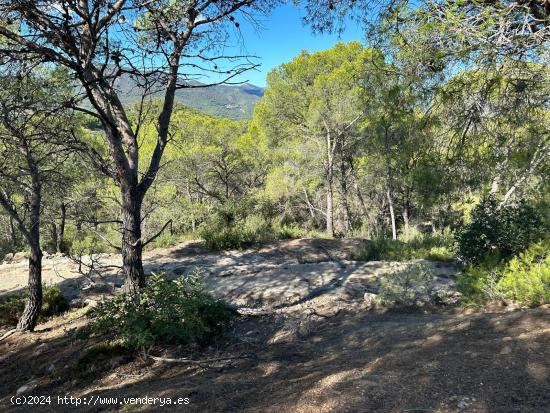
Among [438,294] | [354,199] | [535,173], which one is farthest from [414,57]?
[354,199]

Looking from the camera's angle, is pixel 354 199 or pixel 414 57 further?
pixel 354 199

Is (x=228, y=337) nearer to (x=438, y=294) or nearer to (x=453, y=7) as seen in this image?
(x=438, y=294)

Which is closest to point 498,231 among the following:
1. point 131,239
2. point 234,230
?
point 131,239

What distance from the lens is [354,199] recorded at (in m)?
21.1

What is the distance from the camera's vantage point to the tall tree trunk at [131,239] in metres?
4.03

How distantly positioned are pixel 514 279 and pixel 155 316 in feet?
13.7

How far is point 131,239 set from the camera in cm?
412

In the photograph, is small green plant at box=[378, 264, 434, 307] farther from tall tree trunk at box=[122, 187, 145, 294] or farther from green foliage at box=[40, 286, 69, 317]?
green foliage at box=[40, 286, 69, 317]

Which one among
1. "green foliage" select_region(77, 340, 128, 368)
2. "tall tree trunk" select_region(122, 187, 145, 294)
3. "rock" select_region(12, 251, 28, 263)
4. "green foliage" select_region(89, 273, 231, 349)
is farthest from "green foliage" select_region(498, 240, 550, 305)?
"rock" select_region(12, 251, 28, 263)

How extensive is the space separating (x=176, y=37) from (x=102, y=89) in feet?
3.13

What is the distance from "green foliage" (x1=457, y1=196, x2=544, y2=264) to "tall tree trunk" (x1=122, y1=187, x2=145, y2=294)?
4719 mm

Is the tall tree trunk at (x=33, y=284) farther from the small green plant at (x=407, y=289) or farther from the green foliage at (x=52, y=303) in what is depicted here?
the small green plant at (x=407, y=289)

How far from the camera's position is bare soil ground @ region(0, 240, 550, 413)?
7.88 ft

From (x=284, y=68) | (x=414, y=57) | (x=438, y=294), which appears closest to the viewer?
(x=414, y=57)
